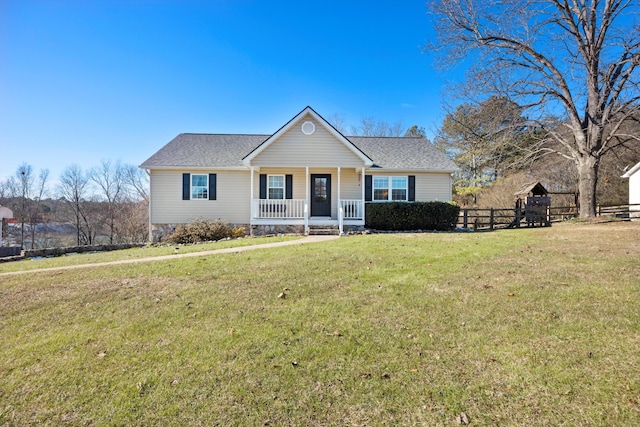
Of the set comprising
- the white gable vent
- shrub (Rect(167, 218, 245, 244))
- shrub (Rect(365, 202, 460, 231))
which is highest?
the white gable vent

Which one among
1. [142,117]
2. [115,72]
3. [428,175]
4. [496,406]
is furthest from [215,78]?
[496,406]

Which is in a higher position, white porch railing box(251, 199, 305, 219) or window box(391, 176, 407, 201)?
window box(391, 176, 407, 201)

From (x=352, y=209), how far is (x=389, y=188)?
8.72ft

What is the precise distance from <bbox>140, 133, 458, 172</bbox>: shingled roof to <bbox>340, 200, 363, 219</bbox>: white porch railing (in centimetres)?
257

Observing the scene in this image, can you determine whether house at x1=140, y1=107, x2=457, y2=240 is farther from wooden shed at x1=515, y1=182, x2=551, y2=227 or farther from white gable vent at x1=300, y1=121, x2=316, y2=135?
wooden shed at x1=515, y1=182, x2=551, y2=227

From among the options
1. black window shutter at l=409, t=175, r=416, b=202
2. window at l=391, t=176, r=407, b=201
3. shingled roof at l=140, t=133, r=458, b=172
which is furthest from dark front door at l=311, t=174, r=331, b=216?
black window shutter at l=409, t=175, r=416, b=202

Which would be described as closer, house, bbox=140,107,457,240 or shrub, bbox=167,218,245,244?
shrub, bbox=167,218,245,244

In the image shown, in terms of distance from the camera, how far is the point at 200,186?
1617cm

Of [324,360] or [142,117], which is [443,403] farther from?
[142,117]

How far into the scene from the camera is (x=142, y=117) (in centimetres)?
2003

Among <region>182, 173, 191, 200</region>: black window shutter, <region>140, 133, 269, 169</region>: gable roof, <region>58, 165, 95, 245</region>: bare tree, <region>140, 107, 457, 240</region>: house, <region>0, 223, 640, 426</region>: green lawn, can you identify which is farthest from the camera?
<region>58, 165, 95, 245</region>: bare tree

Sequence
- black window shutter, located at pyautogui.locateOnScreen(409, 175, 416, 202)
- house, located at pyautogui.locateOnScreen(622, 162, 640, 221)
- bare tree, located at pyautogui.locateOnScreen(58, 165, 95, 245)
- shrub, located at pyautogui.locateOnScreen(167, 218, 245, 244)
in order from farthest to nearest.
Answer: bare tree, located at pyautogui.locateOnScreen(58, 165, 95, 245) < house, located at pyautogui.locateOnScreen(622, 162, 640, 221) < black window shutter, located at pyautogui.locateOnScreen(409, 175, 416, 202) < shrub, located at pyautogui.locateOnScreen(167, 218, 245, 244)

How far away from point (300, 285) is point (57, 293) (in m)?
4.31

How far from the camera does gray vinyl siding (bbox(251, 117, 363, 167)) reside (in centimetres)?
1491
